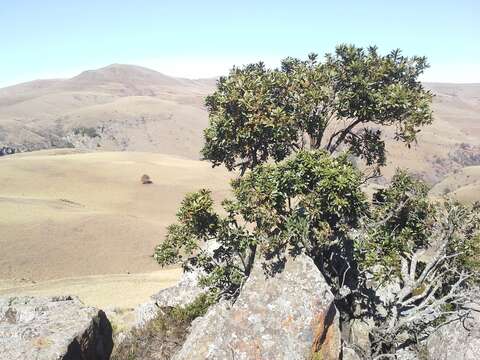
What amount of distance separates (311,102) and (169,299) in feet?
28.0

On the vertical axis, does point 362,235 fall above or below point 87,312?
above

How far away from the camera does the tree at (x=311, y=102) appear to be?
14086 millimetres

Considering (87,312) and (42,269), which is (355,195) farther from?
(42,269)

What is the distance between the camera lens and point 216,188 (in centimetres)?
7731

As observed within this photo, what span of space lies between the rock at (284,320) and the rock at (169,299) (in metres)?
5.31

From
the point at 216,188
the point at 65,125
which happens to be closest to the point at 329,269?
the point at 216,188

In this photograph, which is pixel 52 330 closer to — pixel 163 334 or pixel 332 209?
pixel 163 334

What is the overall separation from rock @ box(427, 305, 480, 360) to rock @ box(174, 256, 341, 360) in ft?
10.0

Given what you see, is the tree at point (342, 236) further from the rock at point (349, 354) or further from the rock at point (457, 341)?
the rock at point (349, 354)

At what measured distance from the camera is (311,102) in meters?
14.7

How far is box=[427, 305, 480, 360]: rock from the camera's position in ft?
38.2

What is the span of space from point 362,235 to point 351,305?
7.42 feet

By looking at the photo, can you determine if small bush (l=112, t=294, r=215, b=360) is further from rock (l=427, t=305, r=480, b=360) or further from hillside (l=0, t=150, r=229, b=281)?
hillside (l=0, t=150, r=229, b=281)

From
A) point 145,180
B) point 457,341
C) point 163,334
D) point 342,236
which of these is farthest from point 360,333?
point 145,180
